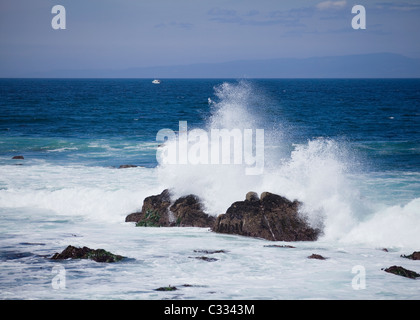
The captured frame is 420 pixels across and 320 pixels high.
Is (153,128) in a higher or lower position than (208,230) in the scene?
higher

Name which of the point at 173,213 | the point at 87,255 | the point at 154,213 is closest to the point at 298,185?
the point at 173,213

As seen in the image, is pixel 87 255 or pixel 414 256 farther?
pixel 414 256

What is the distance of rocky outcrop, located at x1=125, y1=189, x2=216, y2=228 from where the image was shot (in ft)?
54.1

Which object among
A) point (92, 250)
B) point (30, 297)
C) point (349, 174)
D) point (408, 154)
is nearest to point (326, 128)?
point (408, 154)

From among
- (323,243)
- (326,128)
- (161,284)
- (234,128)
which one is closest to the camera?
(161,284)

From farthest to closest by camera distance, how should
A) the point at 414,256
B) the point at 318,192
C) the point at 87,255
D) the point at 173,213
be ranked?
the point at 173,213
the point at 318,192
the point at 414,256
the point at 87,255

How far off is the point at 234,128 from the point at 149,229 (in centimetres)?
825

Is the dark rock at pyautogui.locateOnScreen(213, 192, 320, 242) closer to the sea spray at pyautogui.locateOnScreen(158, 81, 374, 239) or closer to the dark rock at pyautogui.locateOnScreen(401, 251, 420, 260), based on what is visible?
the sea spray at pyautogui.locateOnScreen(158, 81, 374, 239)

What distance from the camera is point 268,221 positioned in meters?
15.1

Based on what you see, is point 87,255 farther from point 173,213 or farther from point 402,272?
point 402,272

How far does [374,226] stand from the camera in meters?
15.6

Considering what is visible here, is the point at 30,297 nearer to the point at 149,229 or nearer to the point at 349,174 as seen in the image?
the point at 149,229

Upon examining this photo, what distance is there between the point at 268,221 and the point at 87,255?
5.04m

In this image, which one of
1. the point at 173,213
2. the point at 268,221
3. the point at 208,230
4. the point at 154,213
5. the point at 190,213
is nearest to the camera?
the point at 268,221
